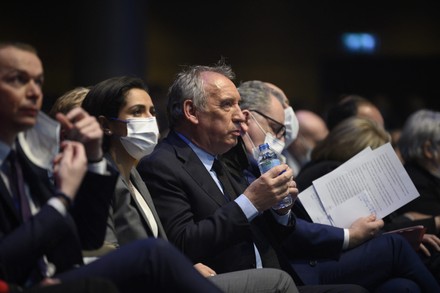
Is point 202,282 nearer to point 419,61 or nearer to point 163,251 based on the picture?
point 163,251

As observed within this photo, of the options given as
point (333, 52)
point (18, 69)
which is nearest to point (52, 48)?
point (333, 52)

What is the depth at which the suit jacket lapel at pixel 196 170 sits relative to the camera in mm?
3758

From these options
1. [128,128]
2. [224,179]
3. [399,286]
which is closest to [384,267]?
[399,286]

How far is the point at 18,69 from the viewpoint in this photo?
9.07 ft

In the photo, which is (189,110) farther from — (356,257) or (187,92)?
(356,257)

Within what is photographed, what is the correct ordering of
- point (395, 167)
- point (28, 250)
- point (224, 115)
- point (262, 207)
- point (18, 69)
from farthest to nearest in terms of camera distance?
point (395, 167) → point (224, 115) → point (262, 207) → point (18, 69) → point (28, 250)

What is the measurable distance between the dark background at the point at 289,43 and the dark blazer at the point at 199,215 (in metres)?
7.83

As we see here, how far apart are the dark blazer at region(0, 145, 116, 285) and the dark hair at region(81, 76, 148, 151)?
0.85 metres

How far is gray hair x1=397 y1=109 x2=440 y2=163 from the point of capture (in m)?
5.57

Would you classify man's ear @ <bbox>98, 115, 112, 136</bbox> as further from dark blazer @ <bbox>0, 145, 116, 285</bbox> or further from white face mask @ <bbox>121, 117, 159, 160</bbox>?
dark blazer @ <bbox>0, 145, 116, 285</bbox>

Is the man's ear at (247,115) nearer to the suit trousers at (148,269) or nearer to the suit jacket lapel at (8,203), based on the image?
the suit trousers at (148,269)

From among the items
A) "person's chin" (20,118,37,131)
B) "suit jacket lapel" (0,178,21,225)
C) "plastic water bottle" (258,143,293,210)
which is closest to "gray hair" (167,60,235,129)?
"plastic water bottle" (258,143,293,210)

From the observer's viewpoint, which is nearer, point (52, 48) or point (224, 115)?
point (224, 115)

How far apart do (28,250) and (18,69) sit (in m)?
0.58
